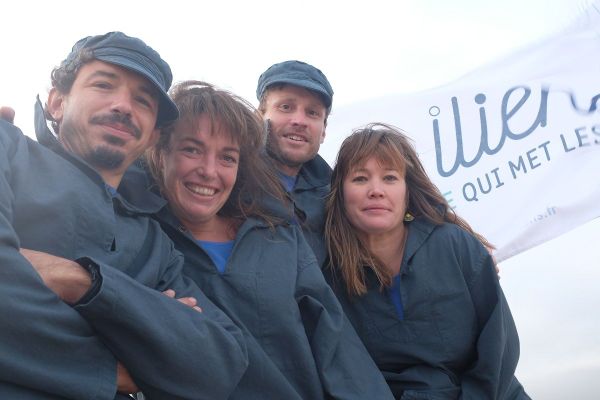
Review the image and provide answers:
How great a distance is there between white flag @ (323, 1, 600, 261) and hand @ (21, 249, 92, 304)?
377 centimetres

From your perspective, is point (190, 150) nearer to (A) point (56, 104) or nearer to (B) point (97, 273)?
(A) point (56, 104)

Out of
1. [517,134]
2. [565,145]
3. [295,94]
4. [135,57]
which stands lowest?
[135,57]

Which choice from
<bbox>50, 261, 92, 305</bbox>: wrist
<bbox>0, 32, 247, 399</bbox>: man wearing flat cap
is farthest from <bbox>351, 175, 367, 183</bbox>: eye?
<bbox>50, 261, 92, 305</bbox>: wrist

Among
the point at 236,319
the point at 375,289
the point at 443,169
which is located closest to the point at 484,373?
the point at 375,289

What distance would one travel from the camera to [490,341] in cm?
314

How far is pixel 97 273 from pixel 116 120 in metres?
0.97

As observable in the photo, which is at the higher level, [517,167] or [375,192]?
[517,167]

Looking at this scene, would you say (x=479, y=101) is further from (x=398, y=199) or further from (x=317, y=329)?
(x=317, y=329)

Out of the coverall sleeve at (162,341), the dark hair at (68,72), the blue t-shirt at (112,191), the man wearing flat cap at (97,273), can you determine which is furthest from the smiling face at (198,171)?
the coverall sleeve at (162,341)

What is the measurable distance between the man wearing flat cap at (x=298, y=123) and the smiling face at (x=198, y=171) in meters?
0.62

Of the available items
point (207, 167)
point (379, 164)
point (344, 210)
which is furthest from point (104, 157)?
point (379, 164)

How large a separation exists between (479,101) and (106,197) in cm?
396

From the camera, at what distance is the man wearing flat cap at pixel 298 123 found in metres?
4.00

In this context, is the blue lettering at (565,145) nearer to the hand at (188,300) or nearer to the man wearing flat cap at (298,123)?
the man wearing flat cap at (298,123)
